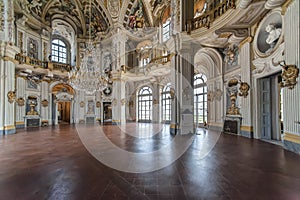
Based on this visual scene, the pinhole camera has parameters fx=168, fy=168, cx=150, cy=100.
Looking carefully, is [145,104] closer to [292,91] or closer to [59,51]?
[59,51]

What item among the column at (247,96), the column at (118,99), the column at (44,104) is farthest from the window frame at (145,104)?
the column at (247,96)

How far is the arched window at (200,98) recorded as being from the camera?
40.8 ft

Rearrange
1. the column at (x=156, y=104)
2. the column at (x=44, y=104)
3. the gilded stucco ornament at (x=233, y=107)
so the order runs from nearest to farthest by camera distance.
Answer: the gilded stucco ornament at (x=233, y=107) → the column at (x=44, y=104) → the column at (x=156, y=104)

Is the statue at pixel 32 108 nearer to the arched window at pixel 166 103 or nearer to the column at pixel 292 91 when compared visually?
the arched window at pixel 166 103

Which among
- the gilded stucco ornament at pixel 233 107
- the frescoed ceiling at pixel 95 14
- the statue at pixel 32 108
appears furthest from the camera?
the frescoed ceiling at pixel 95 14

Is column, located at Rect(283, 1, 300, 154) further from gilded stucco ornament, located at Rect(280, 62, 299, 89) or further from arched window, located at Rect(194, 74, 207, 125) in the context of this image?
arched window, located at Rect(194, 74, 207, 125)

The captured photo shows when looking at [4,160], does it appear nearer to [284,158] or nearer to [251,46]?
[284,158]

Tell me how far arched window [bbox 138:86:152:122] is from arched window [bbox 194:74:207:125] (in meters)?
5.58

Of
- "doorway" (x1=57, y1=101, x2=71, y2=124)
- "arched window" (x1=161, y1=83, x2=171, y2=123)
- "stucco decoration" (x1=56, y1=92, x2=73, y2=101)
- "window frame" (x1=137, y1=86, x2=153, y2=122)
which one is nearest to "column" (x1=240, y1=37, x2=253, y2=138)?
"arched window" (x1=161, y1=83, x2=171, y2=123)

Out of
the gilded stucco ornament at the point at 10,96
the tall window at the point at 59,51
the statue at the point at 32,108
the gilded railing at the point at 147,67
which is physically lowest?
the statue at the point at 32,108

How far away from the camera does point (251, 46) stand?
7.27 metres

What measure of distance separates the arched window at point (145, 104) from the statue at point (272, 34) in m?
12.3

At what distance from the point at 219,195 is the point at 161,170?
1.33 metres

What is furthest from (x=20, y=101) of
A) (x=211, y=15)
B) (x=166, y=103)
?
(x=211, y=15)
